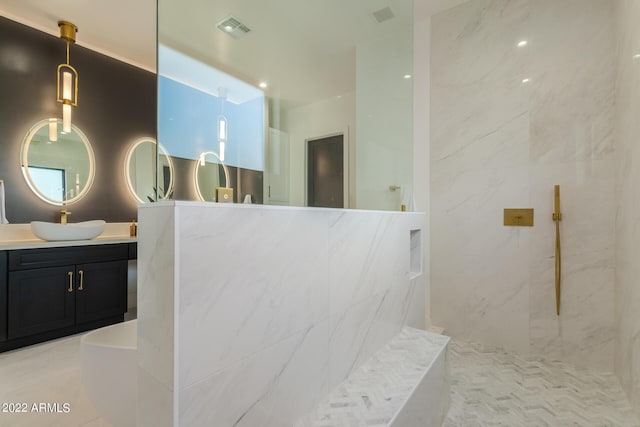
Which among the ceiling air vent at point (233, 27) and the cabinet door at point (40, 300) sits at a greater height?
the ceiling air vent at point (233, 27)

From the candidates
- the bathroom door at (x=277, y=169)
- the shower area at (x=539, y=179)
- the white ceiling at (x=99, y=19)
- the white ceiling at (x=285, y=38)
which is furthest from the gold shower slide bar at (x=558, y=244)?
the white ceiling at (x=99, y=19)

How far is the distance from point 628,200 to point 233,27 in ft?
7.61

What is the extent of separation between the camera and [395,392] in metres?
1.23

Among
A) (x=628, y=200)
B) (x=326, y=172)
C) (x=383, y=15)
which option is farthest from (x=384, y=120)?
(x=628, y=200)

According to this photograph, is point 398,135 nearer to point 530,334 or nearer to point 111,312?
point 530,334

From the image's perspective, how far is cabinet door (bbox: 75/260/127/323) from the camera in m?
2.57

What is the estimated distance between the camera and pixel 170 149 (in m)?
0.95

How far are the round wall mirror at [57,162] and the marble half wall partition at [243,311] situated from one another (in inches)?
114

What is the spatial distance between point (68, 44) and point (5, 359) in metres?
2.86

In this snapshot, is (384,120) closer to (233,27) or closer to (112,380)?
(233,27)

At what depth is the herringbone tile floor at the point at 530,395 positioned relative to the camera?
154cm

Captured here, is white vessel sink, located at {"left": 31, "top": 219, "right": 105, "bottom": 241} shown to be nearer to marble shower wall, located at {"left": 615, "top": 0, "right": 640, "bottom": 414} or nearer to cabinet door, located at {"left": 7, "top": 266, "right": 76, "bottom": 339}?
cabinet door, located at {"left": 7, "top": 266, "right": 76, "bottom": 339}

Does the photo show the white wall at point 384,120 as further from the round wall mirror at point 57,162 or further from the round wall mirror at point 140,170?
the round wall mirror at point 57,162

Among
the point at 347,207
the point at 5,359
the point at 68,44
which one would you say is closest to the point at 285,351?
the point at 347,207
